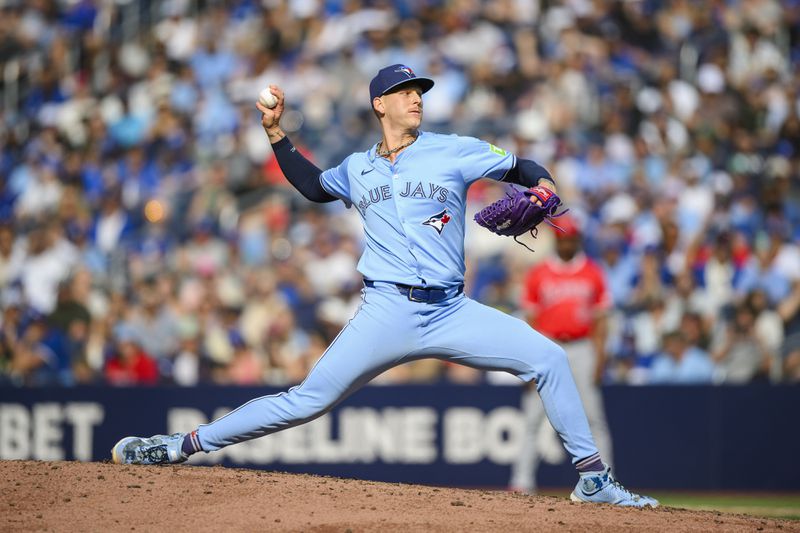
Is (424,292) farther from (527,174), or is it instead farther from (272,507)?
(272,507)

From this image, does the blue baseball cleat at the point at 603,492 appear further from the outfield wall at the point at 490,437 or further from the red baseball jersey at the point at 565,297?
the outfield wall at the point at 490,437

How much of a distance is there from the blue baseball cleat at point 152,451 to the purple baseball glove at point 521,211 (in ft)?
6.50

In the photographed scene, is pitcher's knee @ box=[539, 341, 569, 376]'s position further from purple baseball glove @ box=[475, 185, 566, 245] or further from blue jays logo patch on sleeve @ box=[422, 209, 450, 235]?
blue jays logo patch on sleeve @ box=[422, 209, 450, 235]

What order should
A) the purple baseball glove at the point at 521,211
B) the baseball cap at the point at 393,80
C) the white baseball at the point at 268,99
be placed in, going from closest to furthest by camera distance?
1. the purple baseball glove at the point at 521,211
2. the baseball cap at the point at 393,80
3. the white baseball at the point at 268,99

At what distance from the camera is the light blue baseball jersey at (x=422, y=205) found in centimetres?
561

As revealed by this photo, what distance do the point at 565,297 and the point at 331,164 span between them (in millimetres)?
5203

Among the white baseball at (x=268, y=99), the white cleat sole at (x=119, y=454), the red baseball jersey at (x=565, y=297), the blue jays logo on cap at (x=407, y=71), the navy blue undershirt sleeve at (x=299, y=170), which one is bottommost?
the white cleat sole at (x=119, y=454)

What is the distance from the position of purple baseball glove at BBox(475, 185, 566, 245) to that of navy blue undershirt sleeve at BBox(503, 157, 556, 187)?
0.28ft

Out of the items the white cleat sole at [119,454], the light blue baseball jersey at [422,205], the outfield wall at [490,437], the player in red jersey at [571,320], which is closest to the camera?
the light blue baseball jersey at [422,205]

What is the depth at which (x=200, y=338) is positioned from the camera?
12.0 m

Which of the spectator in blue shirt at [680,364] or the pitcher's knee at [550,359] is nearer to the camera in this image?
the pitcher's knee at [550,359]

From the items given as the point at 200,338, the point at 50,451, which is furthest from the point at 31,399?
the point at 200,338

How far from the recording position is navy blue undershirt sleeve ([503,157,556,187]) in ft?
18.5

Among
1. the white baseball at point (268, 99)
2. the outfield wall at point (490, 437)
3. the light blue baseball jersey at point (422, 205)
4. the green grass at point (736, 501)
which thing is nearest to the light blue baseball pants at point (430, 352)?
the light blue baseball jersey at point (422, 205)
